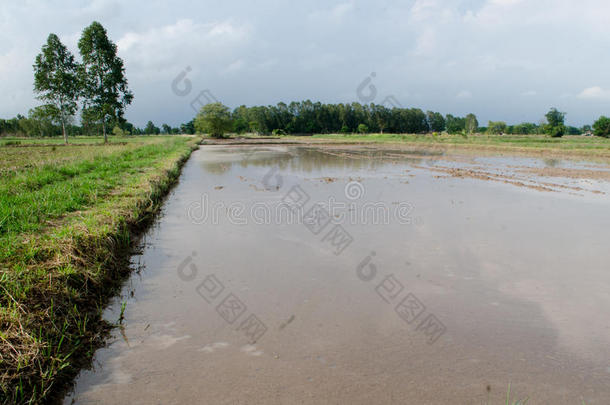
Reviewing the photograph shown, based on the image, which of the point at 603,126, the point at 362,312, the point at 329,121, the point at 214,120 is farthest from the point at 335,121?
the point at 362,312

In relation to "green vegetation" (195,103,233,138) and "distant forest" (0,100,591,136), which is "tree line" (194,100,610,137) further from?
"green vegetation" (195,103,233,138)

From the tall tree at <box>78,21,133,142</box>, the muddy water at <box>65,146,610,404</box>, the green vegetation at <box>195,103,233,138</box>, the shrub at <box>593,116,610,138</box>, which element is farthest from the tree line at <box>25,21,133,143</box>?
the shrub at <box>593,116,610,138</box>

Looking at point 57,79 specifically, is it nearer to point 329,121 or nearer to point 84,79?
point 84,79

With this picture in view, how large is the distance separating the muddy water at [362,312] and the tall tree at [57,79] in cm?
3222

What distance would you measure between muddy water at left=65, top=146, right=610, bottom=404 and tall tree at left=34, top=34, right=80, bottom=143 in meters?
32.2

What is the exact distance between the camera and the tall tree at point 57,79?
99.2 feet

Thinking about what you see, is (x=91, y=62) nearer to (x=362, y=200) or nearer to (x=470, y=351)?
(x=362, y=200)

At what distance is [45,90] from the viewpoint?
1203 inches

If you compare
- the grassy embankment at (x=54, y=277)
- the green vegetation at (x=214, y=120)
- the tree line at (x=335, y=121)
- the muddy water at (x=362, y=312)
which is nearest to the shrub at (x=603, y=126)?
the tree line at (x=335, y=121)

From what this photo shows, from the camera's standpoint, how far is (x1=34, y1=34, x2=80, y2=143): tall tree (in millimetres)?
30250

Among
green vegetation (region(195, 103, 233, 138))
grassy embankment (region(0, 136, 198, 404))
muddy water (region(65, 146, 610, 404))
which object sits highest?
green vegetation (region(195, 103, 233, 138))

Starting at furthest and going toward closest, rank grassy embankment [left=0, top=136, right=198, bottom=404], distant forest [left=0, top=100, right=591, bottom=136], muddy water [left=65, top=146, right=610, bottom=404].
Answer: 1. distant forest [left=0, top=100, right=591, bottom=136]
2. muddy water [left=65, top=146, right=610, bottom=404]
3. grassy embankment [left=0, top=136, right=198, bottom=404]

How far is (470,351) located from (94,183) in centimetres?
793

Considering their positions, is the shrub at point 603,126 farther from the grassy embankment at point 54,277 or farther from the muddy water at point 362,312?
the grassy embankment at point 54,277
